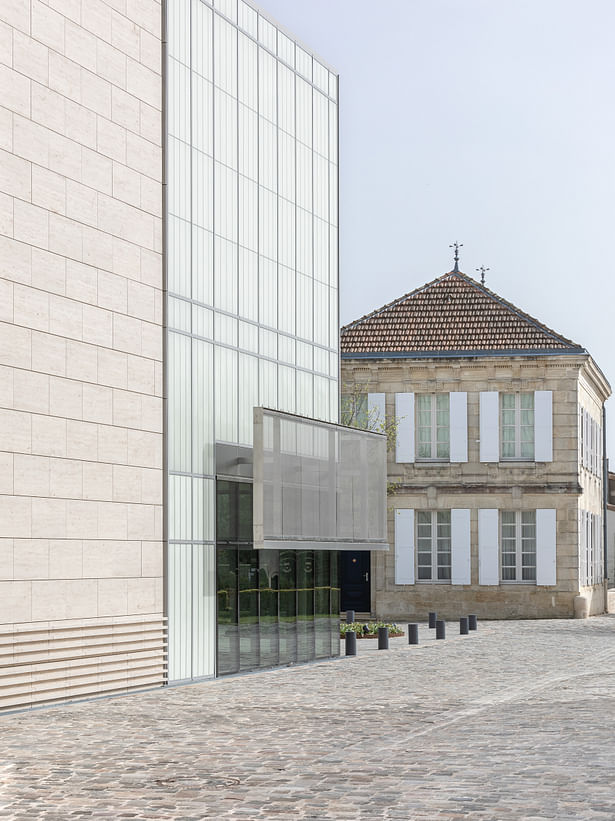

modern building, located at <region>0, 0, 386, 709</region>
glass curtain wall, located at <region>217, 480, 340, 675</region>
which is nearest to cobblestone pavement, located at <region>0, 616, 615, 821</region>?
glass curtain wall, located at <region>217, 480, 340, 675</region>

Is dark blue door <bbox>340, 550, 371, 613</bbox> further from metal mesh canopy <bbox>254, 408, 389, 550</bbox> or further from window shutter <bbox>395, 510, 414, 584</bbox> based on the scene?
metal mesh canopy <bbox>254, 408, 389, 550</bbox>

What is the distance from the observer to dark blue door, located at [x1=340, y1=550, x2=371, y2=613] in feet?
126

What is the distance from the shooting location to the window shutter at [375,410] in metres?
37.6

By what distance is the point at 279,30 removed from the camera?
23.4 m

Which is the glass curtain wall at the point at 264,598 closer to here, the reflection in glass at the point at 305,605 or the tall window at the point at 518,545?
the reflection in glass at the point at 305,605

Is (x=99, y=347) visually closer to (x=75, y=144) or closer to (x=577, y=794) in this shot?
(x=75, y=144)

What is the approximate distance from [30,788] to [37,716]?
5038mm

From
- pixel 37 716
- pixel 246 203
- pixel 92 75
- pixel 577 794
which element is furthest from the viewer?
pixel 246 203

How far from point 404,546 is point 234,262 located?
1767cm

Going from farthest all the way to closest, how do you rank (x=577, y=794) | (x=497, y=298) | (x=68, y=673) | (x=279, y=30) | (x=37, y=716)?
(x=497, y=298)
(x=279, y=30)
(x=68, y=673)
(x=37, y=716)
(x=577, y=794)

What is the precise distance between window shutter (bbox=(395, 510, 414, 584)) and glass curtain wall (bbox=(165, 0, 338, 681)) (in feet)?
42.6

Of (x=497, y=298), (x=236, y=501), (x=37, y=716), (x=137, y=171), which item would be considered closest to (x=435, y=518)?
(x=497, y=298)

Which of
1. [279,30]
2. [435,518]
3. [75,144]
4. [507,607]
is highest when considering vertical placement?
[279,30]

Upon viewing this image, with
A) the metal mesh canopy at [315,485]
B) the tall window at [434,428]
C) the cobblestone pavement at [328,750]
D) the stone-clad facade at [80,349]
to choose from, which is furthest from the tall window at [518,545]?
the stone-clad facade at [80,349]
